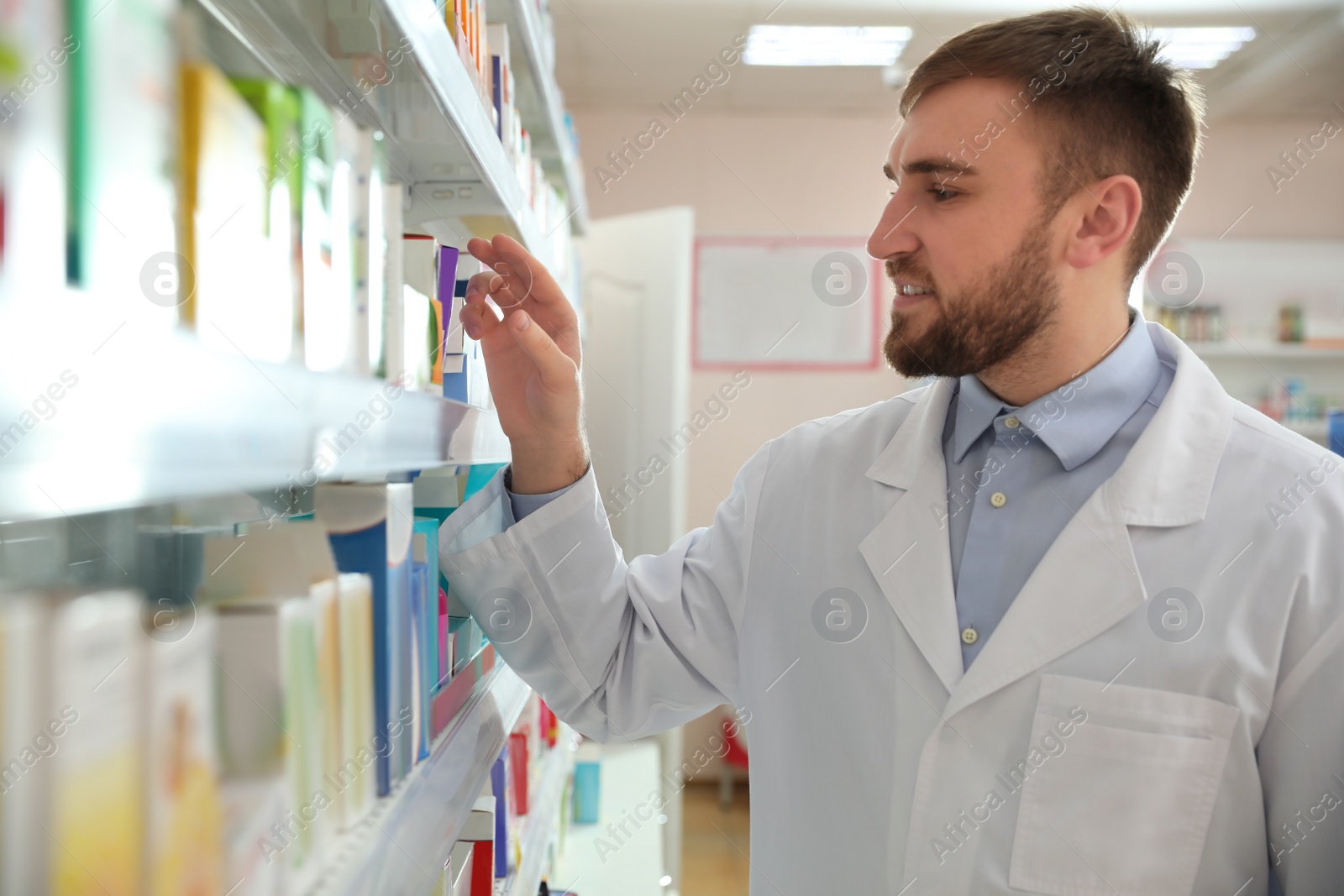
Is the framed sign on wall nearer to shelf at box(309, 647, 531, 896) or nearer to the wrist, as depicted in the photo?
the wrist

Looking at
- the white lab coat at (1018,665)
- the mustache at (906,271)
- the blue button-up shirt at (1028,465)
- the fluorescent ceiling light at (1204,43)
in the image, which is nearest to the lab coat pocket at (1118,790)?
the white lab coat at (1018,665)

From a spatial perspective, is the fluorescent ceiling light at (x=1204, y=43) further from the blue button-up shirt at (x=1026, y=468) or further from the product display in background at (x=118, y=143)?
the product display in background at (x=118, y=143)

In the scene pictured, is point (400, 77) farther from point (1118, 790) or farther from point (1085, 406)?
point (1118, 790)

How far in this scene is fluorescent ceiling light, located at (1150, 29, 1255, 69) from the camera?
145 inches

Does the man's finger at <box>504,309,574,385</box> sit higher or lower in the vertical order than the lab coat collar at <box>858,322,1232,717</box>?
higher

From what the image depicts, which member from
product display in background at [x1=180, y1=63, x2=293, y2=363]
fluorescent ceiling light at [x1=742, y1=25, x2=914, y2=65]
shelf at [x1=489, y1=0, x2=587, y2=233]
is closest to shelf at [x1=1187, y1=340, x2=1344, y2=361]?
fluorescent ceiling light at [x1=742, y1=25, x2=914, y2=65]

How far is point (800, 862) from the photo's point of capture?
44.9 inches

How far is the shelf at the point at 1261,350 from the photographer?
4.46 m

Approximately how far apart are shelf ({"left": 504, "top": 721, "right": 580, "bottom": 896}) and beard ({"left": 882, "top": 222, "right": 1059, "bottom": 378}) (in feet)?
3.21

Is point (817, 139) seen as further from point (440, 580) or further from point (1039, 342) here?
point (440, 580)

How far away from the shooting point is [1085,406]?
3.77ft

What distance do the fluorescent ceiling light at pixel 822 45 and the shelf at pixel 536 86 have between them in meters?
1.60

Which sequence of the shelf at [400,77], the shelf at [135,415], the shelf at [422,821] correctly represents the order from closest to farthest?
the shelf at [135,415]
the shelf at [422,821]
the shelf at [400,77]

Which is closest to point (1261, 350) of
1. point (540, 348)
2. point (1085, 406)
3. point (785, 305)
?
point (785, 305)
